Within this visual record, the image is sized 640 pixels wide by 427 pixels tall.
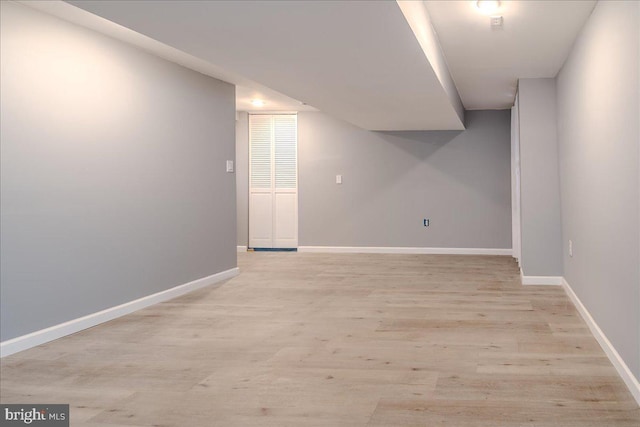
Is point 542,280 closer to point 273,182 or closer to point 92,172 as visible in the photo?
point 92,172

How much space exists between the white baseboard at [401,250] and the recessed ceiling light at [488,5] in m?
5.34

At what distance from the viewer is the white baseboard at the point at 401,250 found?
8680 millimetres

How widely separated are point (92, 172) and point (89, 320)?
1.02 m

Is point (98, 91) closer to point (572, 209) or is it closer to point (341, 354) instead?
point (341, 354)

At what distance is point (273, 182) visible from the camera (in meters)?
9.29

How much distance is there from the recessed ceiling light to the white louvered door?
557 cm

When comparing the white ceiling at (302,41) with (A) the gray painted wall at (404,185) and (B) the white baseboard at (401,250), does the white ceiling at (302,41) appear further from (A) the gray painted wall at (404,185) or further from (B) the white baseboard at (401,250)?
(B) the white baseboard at (401,250)

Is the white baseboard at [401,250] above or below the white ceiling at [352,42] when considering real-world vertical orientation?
below

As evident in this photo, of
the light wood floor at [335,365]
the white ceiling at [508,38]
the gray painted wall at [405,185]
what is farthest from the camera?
the gray painted wall at [405,185]

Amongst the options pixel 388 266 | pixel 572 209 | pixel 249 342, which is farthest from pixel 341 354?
pixel 388 266

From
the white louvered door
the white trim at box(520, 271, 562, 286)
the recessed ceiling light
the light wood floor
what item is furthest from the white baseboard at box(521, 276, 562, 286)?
the white louvered door

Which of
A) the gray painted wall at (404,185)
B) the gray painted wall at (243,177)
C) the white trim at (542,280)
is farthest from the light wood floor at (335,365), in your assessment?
the gray painted wall at (243,177)

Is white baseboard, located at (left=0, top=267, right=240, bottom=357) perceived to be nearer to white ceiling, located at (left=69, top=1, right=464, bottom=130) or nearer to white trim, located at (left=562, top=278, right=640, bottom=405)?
white ceiling, located at (left=69, top=1, right=464, bottom=130)

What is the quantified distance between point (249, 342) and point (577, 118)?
2.85 metres
